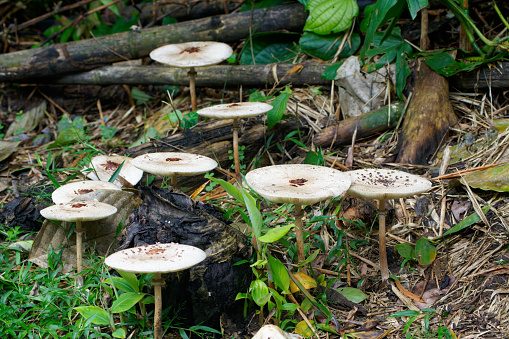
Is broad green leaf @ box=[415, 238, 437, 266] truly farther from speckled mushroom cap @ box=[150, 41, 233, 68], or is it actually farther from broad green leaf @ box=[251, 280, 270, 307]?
speckled mushroom cap @ box=[150, 41, 233, 68]

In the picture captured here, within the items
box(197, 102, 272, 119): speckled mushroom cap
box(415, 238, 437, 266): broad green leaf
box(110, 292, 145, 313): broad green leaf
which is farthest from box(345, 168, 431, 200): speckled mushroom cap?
box(110, 292, 145, 313): broad green leaf

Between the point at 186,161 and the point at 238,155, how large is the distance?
82 centimetres

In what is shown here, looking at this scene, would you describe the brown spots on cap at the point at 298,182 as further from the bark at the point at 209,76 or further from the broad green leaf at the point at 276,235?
the bark at the point at 209,76

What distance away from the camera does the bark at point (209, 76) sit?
4645mm

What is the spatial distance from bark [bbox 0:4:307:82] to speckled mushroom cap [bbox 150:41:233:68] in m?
0.82

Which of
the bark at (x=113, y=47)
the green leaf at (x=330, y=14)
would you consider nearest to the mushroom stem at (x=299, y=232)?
the green leaf at (x=330, y=14)

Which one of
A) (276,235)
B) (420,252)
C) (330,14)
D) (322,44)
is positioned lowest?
(420,252)

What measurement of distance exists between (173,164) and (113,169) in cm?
97

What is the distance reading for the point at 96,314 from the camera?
89.7 inches

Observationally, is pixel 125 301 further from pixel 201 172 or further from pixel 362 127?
pixel 362 127

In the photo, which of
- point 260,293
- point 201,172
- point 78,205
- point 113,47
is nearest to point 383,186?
point 260,293

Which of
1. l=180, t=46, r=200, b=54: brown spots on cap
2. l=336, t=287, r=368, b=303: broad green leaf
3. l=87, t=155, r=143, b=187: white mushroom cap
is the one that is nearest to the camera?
l=336, t=287, r=368, b=303: broad green leaf

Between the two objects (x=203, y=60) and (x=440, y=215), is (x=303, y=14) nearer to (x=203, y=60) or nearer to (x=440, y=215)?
(x=203, y=60)

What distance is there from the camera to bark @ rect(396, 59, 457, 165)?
364cm
